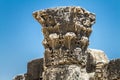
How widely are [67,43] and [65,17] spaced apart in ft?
1.90

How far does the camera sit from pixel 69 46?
10492 mm

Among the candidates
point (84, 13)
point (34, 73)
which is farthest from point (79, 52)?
point (34, 73)

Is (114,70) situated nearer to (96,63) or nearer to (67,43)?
(96,63)

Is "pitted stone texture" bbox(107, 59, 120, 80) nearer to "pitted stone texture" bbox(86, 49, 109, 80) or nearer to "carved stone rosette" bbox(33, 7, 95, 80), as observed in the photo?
"pitted stone texture" bbox(86, 49, 109, 80)

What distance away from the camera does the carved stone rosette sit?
10.4 metres

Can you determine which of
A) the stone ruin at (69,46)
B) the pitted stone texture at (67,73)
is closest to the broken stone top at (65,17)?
the stone ruin at (69,46)

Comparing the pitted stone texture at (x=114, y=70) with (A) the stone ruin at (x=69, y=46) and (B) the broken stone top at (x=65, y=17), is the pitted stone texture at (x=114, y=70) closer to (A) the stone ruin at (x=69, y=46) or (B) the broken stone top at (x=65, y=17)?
(A) the stone ruin at (x=69, y=46)

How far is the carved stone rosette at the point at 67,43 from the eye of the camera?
34.2 ft

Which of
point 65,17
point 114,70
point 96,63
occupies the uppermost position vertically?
point 65,17

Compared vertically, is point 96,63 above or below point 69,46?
below

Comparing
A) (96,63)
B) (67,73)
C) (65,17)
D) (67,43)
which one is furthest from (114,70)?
(65,17)

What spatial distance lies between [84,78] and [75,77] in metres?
0.20

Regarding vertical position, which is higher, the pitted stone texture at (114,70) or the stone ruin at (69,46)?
the stone ruin at (69,46)

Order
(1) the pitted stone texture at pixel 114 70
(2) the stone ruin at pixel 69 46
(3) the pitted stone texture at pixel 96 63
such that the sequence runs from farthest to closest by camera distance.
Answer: (3) the pitted stone texture at pixel 96 63, (2) the stone ruin at pixel 69 46, (1) the pitted stone texture at pixel 114 70
